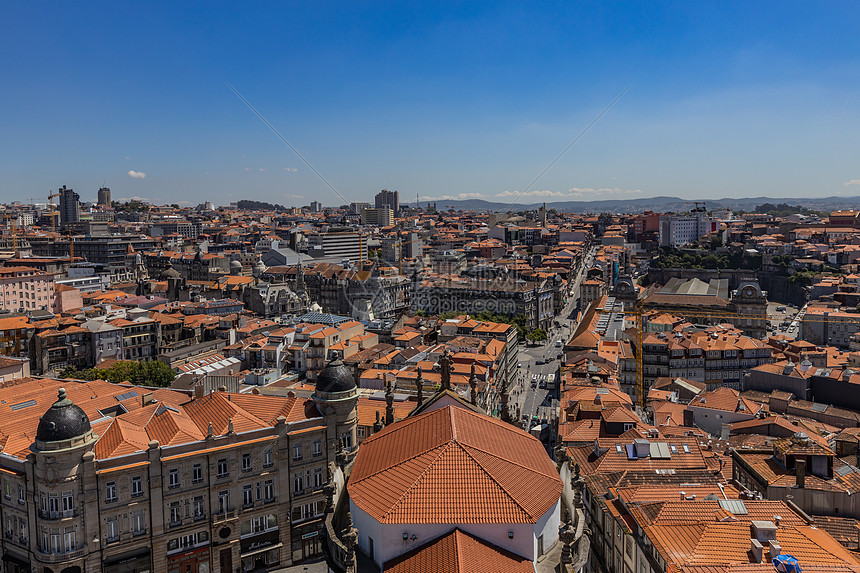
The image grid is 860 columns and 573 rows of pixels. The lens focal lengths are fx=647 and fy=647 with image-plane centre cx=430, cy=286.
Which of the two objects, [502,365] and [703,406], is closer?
[703,406]

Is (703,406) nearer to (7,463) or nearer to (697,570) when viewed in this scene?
(697,570)

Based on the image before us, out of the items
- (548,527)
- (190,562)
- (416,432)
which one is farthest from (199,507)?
(548,527)

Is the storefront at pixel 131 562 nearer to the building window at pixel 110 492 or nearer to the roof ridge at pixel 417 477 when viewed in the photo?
the building window at pixel 110 492

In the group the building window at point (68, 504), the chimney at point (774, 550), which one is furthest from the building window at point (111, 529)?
the chimney at point (774, 550)

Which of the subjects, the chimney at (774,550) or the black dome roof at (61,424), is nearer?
the chimney at (774,550)

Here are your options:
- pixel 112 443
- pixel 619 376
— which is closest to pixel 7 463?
pixel 112 443

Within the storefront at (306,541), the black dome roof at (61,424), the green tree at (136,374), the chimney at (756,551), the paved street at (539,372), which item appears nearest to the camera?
the chimney at (756,551)

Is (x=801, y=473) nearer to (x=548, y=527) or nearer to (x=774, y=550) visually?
(x=774, y=550)
